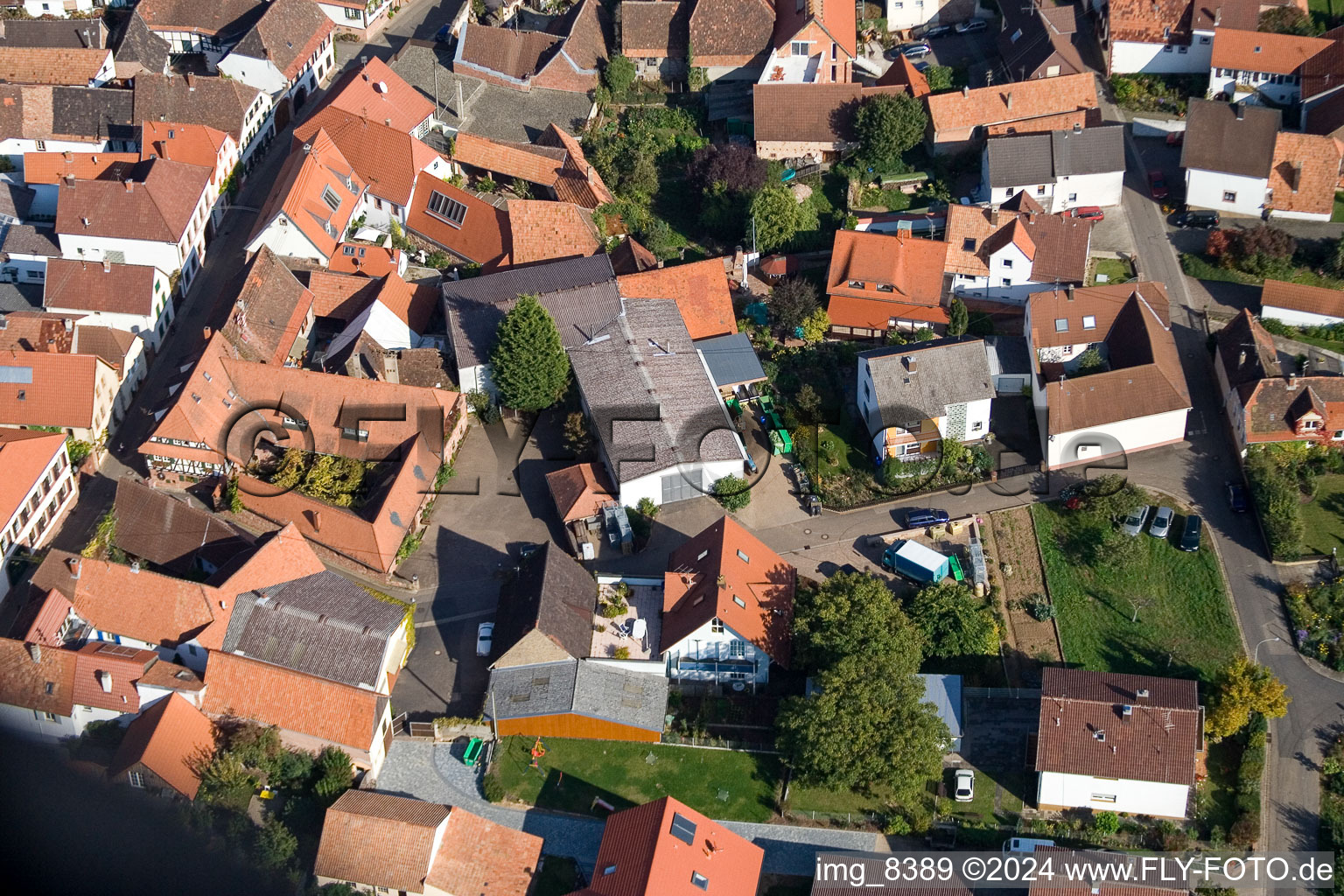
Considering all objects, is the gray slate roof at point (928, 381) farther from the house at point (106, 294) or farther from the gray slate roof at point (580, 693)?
the house at point (106, 294)

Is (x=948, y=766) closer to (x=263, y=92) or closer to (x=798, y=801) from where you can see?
(x=798, y=801)

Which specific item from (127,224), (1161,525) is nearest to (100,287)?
(127,224)

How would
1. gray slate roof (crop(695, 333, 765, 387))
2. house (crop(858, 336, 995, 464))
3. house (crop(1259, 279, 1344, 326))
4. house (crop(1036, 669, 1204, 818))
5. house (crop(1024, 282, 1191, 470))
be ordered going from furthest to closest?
house (crop(1259, 279, 1344, 326)) < gray slate roof (crop(695, 333, 765, 387)) < house (crop(858, 336, 995, 464)) < house (crop(1024, 282, 1191, 470)) < house (crop(1036, 669, 1204, 818))

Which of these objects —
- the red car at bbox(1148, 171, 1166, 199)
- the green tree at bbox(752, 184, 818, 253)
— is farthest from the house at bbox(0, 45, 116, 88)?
the red car at bbox(1148, 171, 1166, 199)

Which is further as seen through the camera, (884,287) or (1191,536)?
(884,287)

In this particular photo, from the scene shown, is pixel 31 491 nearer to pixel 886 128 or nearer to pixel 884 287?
pixel 884 287

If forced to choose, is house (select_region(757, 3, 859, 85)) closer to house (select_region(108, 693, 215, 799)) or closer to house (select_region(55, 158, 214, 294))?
house (select_region(55, 158, 214, 294))

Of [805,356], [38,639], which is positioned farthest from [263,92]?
[38,639]
